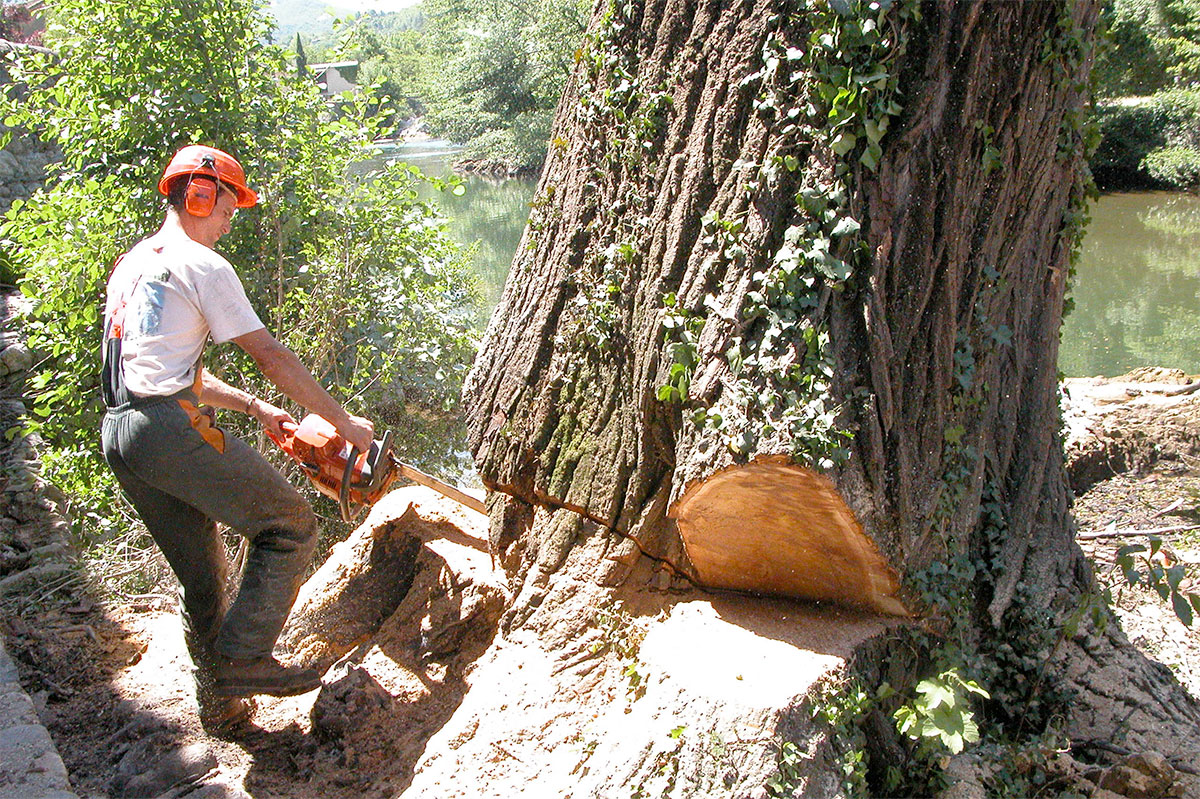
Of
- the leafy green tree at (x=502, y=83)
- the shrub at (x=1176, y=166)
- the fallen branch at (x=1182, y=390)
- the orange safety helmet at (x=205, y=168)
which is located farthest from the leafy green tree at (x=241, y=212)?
the shrub at (x=1176, y=166)

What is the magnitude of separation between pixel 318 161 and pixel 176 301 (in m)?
3.16

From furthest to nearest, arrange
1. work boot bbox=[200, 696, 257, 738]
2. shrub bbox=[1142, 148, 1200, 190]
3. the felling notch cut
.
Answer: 1. shrub bbox=[1142, 148, 1200, 190]
2. work boot bbox=[200, 696, 257, 738]
3. the felling notch cut

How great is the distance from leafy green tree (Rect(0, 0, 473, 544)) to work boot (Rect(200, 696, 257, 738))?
2.33m

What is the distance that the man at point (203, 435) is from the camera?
2.90 meters

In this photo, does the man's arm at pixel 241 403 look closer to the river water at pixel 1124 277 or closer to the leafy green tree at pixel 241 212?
the leafy green tree at pixel 241 212

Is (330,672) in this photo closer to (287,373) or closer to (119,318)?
(287,373)

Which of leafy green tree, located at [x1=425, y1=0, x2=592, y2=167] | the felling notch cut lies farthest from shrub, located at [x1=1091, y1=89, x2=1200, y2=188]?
the felling notch cut

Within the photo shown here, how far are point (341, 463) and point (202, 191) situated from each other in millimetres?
1022

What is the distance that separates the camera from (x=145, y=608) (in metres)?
4.34

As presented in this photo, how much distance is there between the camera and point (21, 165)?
37.7 feet

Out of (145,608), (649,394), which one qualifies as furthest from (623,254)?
(145,608)

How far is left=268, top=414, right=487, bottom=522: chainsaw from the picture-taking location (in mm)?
3061

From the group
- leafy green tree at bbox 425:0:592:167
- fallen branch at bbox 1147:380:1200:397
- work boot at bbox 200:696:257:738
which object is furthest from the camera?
leafy green tree at bbox 425:0:592:167

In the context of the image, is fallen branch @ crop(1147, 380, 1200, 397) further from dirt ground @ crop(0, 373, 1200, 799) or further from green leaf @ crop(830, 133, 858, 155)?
green leaf @ crop(830, 133, 858, 155)
